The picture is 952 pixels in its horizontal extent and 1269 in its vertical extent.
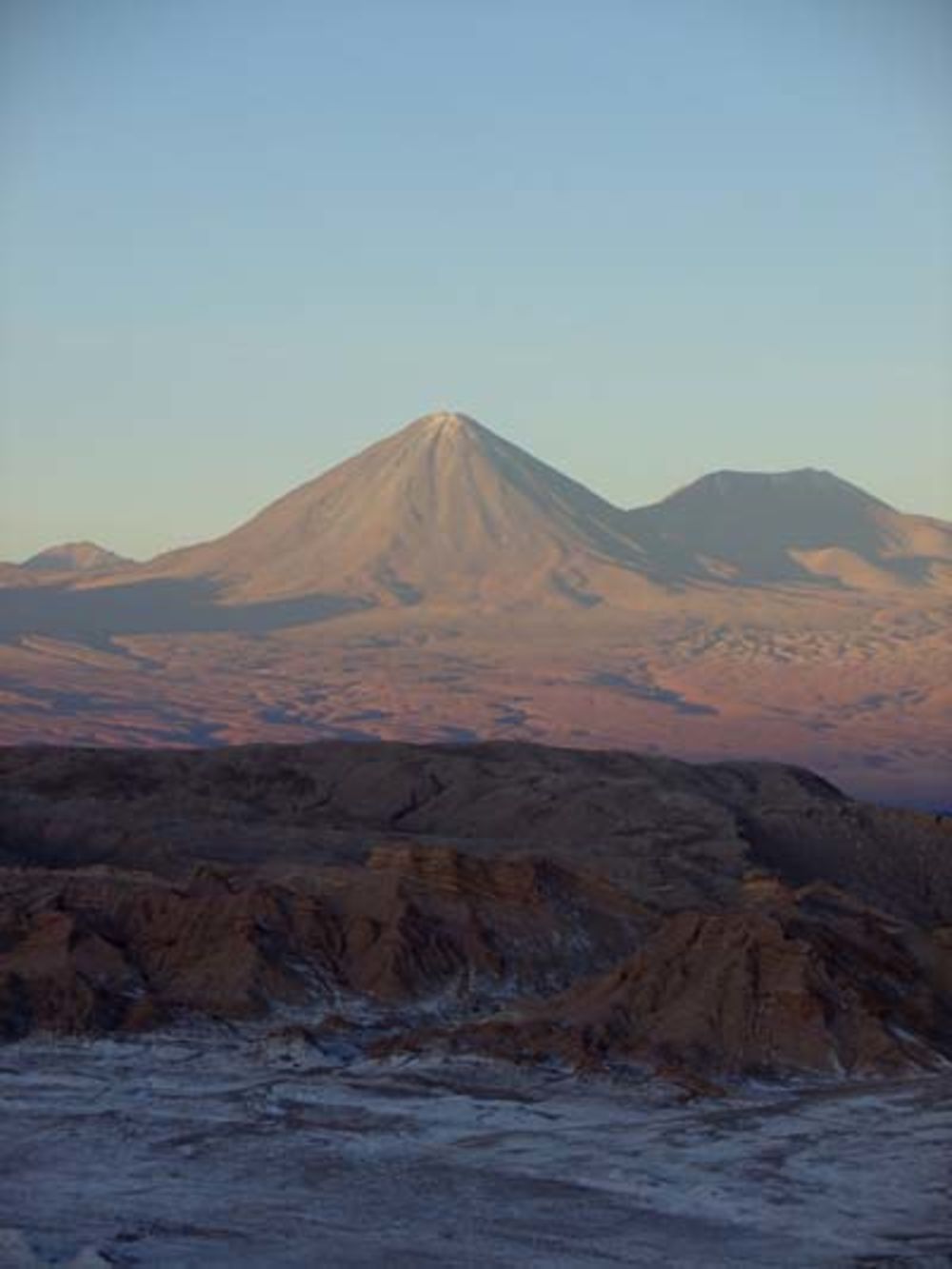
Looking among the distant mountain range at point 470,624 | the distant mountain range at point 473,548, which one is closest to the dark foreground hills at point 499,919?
the distant mountain range at point 470,624

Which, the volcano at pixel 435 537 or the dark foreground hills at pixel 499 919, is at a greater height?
the volcano at pixel 435 537

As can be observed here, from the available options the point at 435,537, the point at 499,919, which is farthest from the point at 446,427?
the point at 499,919

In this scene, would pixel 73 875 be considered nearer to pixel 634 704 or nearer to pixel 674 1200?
pixel 674 1200

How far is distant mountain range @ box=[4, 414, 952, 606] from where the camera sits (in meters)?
166

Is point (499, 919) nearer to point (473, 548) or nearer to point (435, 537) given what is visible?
point (473, 548)

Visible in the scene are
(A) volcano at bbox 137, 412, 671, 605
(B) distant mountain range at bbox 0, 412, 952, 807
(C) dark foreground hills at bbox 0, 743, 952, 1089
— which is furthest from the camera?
(A) volcano at bbox 137, 412, 671, 605

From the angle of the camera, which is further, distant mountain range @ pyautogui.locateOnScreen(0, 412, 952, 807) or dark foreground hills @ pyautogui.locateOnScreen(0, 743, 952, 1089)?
distant mountain range @ pyautogui.locateOnScreen(0, 412, 952, 807)

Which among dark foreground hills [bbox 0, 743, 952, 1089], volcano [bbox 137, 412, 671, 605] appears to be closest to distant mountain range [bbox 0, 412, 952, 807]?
volcano [bbox 137, 412, 671, 605]

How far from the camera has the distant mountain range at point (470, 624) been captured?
404ft

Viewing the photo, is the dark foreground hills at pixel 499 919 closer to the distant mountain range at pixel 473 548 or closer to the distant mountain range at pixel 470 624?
the distant mountain range at pixel 470 624

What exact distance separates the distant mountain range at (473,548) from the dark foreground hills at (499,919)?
338ft

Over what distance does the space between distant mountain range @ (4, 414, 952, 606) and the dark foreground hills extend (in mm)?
103165

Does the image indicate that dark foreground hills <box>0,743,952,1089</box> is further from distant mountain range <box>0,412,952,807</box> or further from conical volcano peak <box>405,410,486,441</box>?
conical volcano peak <box>405,410,486,441</box>

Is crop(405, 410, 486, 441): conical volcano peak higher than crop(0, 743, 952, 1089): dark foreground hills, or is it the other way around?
crop(405, 410, 486, 441): conical volcano peak
